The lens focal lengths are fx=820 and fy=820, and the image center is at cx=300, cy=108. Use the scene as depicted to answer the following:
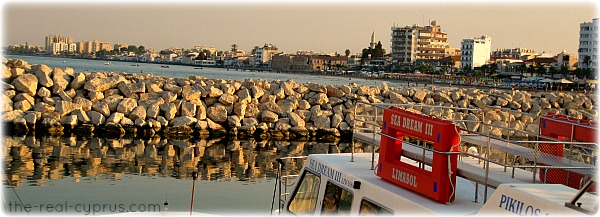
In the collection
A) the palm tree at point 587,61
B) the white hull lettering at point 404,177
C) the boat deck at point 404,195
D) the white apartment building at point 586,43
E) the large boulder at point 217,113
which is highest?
the white apartment building at point 586,43

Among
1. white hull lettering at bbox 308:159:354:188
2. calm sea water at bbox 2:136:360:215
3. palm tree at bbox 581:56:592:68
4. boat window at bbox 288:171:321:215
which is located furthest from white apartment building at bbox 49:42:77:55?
white hull lettering at bbox 308:159:354:188

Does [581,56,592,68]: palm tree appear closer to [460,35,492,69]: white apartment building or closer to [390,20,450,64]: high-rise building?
[460,35,492,69]: white apartment building

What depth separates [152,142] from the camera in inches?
731

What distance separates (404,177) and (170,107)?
15382mm

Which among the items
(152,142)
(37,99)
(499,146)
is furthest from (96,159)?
(499,146)

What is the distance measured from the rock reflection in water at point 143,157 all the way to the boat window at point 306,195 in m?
6.73

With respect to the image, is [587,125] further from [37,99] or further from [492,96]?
[492,96]

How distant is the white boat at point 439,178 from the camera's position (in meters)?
4.79

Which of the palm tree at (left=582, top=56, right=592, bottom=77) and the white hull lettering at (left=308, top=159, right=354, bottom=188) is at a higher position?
the palm tree at (left=582, top=56, right=592, bottom=77)

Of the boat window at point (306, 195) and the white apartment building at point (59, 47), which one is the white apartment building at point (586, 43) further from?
the white apartment building at point (59, 47)

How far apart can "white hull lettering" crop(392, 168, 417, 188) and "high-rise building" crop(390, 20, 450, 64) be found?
13502 centimetres

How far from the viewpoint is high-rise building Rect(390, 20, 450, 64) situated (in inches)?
5556

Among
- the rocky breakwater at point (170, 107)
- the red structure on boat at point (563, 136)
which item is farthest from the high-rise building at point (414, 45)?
the red structure on boat at point (563, 136)

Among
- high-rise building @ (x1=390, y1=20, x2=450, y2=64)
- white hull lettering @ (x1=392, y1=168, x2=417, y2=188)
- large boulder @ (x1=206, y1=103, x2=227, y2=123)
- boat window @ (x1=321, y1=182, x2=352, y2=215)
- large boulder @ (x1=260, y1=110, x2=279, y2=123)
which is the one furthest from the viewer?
high-rise building @ (x1=390, y1=20, x2=450, y2=64)
